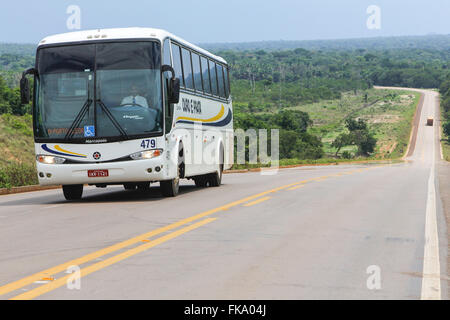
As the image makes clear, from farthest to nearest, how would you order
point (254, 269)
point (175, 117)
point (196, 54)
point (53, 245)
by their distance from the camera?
1. point (196, 54)
2. point (175, 117)
3. point (53, 245)
4. point (254, 269)

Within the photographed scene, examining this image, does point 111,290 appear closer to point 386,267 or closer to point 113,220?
point 386,267

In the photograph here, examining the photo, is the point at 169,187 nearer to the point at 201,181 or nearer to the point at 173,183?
the point at 173,183

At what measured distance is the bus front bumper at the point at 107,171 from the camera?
1561 cm

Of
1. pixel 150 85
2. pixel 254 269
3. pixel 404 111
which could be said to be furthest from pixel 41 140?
pixel 404 111

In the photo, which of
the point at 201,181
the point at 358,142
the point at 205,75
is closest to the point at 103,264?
the point at 205,75

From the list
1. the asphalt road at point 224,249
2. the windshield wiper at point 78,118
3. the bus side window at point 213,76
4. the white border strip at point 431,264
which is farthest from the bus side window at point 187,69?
the white border strip at point 431,264

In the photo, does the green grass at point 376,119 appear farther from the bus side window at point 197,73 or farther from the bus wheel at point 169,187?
the bus wheel at point 169,187

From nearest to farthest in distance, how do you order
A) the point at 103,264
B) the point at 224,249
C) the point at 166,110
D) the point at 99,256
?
the point at 103,264 → the point at 99,256 → the point at 224,249 → the point at 166,110

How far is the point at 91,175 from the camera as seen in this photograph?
15.6 m

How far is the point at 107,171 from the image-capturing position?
15.6m

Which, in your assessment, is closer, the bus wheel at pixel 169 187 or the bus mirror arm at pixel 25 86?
the bus mirror arm at pixel 25 86

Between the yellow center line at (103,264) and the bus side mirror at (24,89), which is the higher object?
the bus side mirror at (24,89)

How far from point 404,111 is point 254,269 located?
563ft

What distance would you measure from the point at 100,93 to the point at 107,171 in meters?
1.65
